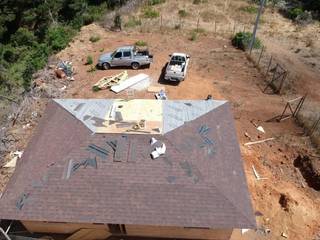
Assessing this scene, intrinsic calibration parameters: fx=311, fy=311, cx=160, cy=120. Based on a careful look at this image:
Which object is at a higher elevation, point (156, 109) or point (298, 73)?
point (156, 109)

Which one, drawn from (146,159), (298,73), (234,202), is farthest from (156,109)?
(298,73)

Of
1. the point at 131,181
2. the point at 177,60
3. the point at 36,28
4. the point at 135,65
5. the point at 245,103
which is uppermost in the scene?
the point at 131,181

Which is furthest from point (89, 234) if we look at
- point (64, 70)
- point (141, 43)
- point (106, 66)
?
point (141, 43)

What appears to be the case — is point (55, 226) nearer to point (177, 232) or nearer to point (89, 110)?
point (177, 232)

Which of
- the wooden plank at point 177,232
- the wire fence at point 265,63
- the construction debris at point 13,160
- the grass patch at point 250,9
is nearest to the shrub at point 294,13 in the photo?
the grass patch at point 250,9

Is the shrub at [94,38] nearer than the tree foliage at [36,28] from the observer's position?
No

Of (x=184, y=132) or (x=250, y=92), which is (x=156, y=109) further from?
(x=250, y=92)

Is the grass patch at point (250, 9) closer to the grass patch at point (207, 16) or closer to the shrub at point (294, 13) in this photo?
the shrub at point (294, 13)
